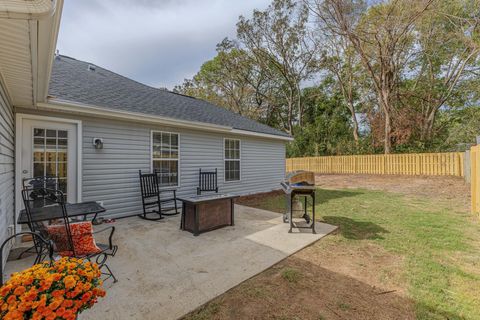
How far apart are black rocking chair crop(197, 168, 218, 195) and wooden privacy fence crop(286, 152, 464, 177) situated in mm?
10944

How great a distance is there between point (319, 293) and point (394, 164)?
13020 mm

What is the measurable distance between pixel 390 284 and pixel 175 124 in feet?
17.0

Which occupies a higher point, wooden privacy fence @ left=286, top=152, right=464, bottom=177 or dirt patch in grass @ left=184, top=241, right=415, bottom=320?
wooden privacy fence @ left=286, top=152, right=464, bottom=177

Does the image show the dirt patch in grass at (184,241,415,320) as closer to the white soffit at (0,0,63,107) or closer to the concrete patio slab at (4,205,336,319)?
the concrete patio slab at (4,205,336,319)

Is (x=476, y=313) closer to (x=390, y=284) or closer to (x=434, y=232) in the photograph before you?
(x=390, y=284)

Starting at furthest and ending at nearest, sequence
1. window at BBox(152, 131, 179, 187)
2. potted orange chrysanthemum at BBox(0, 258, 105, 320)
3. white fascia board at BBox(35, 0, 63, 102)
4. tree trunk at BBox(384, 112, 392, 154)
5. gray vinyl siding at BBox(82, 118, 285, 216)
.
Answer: tree trunk at BBox(384, 112, 392, 154) < window at BBox(152, 131, 179, 187) < gray vinyl siding at BBox(82, 118, 285, 216) < white fascia board at BBox(35, 0, 63, 102) < potted orange chrysanthemum at BBox(0, 258, 105, 320)

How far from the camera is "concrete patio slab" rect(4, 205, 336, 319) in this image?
6.89 ft

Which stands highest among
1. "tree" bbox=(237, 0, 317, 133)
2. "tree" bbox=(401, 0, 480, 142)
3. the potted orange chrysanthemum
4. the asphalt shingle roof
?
"tree" bbox=(237, 0, 317, 133)

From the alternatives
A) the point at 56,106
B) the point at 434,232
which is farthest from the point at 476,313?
the point at 56,106

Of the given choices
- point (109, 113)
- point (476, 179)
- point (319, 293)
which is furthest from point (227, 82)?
point (319, 293)

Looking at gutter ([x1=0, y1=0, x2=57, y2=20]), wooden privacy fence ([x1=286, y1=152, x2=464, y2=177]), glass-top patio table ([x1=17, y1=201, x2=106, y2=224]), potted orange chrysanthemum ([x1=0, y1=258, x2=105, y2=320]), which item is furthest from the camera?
wooden privacy fence ([x1=286, y1=152, x2=464, y2=177])

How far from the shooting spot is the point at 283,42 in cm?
1956

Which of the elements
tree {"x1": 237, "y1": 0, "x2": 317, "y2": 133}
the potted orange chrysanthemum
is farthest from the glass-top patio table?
tree {"x1": 237, "y1": 0, "x2": 317, "y2": 133}

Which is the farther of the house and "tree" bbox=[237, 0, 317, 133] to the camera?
"tree" bbox=[237, 0, 317, 133]
